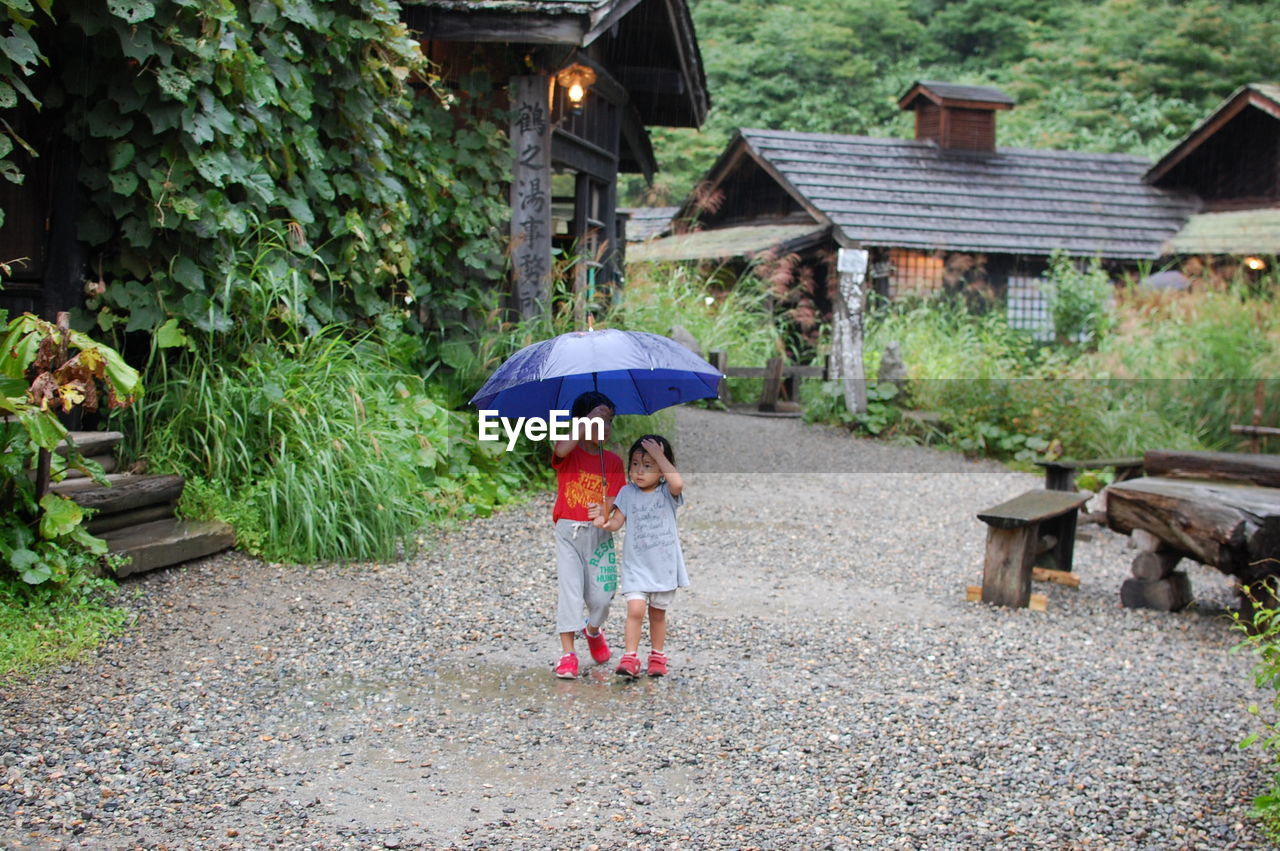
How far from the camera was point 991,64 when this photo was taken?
3572 cm

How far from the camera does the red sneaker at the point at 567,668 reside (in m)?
4.77

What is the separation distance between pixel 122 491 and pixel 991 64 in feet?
114

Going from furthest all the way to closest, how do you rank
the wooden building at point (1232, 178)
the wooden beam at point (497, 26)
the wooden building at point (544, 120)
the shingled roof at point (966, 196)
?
1. the wooden building at point (1232, 178)
2. the shingled roof at point (966, 196)
3. the wooden beam at point (497, 26)
4. the wooden building at point (544, 120)

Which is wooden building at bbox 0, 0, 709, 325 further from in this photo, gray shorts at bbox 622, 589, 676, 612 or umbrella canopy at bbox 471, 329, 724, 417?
gray shorts at bbox 622, 589, 676, 612

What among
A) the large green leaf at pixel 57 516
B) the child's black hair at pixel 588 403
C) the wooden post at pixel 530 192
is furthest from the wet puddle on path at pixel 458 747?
the wooden post at pixel 530 192

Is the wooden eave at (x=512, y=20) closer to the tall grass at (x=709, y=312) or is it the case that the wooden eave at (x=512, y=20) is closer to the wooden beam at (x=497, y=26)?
the wooden beam at (x=497, y=26)

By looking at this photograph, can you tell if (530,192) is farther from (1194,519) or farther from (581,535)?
(1194,519)

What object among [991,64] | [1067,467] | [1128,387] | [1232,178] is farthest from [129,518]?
[991,64]

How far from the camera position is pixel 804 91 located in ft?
111

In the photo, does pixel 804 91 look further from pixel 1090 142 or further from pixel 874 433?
pixel 874 433

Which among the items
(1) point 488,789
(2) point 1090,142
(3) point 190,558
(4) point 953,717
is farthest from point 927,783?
(2) point 1090,142

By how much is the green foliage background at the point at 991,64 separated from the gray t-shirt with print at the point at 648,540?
26431mm

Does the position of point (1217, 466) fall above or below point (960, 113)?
below

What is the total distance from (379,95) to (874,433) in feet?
26.2
